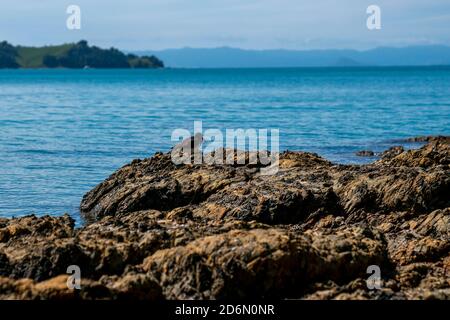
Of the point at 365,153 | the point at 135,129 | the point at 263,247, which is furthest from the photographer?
the point at 135,129

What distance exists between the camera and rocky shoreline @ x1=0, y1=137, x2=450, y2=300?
1464cm

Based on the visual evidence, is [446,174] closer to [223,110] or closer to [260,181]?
[260,181]

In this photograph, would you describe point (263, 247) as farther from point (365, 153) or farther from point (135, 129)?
point (135, 129)

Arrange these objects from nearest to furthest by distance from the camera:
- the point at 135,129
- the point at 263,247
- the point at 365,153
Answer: the point at 263,247 → the point at 365,153 → the point at 135,129

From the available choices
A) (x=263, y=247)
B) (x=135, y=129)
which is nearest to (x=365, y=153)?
(x=135, y=129)

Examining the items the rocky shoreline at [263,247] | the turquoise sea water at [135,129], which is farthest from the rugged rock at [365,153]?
the rocky shoreline at [263,247]

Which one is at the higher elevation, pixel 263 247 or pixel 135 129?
pixel 263 247

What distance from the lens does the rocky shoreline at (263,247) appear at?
14.6m

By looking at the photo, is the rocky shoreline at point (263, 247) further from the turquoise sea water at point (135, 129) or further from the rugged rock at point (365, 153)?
the rugged rock at point (365, 153)

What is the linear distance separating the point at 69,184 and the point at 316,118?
4149cm

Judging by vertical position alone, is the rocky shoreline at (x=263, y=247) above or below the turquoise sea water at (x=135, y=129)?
above

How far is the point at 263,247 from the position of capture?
588 inches

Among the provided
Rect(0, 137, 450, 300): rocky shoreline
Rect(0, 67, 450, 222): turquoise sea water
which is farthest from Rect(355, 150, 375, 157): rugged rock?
Rect(0, 137, 450, 300): rocky shoreline

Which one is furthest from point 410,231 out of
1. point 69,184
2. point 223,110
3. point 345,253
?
point 223,110
